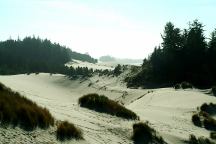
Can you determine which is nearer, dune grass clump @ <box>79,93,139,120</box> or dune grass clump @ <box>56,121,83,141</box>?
dune grass clump @ <box>56,121,83,141</box>

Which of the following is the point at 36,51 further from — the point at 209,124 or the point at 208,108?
the point at 209,124

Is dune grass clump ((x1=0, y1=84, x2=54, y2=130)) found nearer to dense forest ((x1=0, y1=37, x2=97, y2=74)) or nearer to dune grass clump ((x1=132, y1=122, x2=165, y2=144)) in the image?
dune grass clump ((x1=132, y1=122, x2=165, y2=144))

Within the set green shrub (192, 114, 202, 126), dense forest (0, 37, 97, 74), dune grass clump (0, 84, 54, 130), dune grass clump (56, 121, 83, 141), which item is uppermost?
dense forest (0, 37, 97, 74)

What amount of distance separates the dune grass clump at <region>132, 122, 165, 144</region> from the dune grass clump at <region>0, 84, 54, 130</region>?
3.48 meters

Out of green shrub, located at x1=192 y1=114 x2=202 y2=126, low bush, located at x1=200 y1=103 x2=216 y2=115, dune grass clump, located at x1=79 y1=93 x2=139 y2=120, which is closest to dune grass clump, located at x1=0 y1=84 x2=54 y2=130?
dune grass clump, located at x1=79 y1=93 x2=139 y2=120

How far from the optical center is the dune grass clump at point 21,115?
11.6m

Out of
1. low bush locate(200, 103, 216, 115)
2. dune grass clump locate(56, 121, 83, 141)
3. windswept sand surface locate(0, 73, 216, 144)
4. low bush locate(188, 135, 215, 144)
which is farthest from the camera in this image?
low bush locate(200, 103, 216, 115)

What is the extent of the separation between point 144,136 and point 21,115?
5.02m

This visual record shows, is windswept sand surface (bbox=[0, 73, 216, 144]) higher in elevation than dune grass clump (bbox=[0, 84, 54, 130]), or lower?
lower

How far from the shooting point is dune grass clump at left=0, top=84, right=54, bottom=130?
11.6m

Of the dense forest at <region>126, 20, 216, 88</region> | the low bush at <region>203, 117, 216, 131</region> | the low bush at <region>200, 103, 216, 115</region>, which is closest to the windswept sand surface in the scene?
the low bush at <region>200, 103, 216, 115</region>

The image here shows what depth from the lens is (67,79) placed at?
52.5 m

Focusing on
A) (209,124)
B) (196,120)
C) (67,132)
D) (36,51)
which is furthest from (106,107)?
(36,51)

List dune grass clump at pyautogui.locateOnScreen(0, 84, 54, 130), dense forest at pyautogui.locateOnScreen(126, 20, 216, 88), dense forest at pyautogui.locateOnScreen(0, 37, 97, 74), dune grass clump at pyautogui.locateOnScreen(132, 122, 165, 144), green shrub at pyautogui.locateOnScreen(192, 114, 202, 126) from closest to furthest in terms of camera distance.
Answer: dune grass clump at pyautogui.locateOnScreen(0, 84, 54, 130), dune grass clump at pyautogui.locateOnScreen(132, 122, 165, 144), green shrub at pyautogui.locateOnScreen(192, 114, 202, 126), dense forest at pyautogui.locateOnScreen(126, 20, 216, 88), dense forest at pyautogui.locateOnScreen(0, 37, 97, 74)
